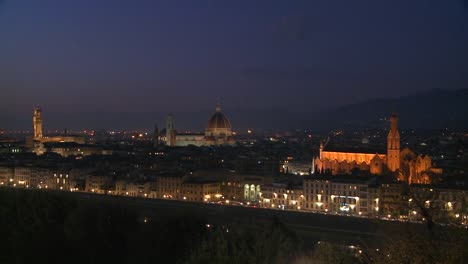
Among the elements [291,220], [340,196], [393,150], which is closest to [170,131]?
[393,150]

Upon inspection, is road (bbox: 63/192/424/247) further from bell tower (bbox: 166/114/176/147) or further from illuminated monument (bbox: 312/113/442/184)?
bell tower (bbox: 166/114/176/147)

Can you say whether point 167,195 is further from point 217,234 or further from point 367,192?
point 217,234

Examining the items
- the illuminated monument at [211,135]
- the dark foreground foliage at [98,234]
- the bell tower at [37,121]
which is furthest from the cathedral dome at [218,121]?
the dark foreground foliage at [98,234]

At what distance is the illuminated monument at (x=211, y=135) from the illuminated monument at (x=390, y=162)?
3468cm

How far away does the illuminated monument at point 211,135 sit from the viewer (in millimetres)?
70312

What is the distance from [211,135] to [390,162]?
132 ft

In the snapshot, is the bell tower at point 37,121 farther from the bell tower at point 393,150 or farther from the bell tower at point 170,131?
the bell tower at point 393,150

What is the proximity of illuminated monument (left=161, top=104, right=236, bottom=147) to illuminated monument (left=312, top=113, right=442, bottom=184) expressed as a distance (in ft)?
114

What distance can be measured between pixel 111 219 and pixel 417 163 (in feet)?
61.6

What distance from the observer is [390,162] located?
3189 centimetres

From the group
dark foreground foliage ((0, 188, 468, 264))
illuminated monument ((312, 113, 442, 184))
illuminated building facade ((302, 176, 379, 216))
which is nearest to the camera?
dark foreground foliage ((0, 188, 468, 264))

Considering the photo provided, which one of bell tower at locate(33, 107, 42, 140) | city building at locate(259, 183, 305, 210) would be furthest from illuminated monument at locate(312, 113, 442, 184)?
bell tower at locate(33, 107, 42, 140)

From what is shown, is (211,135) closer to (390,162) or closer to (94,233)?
(390,162)

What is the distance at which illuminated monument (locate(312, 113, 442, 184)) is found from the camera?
30.2 meters
